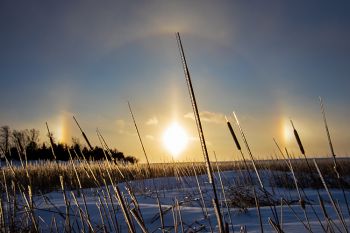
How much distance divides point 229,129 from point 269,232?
1339 mm

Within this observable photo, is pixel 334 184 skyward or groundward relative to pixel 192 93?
groundward

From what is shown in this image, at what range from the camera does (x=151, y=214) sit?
3.62 m

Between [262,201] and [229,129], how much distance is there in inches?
188

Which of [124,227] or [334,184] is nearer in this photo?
[124,227]

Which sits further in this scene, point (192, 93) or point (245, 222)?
point (245, 222)

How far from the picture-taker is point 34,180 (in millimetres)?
12211

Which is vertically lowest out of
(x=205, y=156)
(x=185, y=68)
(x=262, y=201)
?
(x=262, y=201)

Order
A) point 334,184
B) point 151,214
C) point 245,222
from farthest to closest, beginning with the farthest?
point 334,184, point 151,214, point 245,222

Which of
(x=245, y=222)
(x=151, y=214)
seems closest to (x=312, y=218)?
(x=245, y=222)

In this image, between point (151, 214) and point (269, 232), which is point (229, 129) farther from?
point (151, 214)

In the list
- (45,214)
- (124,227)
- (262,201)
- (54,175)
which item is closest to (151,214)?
(124,227)

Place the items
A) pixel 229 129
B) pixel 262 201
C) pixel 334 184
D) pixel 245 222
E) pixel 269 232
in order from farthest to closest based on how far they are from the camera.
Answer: pixel 334 184 → pixel 262 201 → pixel 245 222 → pixel 269 232 → pixel 229 129

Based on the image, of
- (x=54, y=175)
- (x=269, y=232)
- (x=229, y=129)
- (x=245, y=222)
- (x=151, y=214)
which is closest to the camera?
(x=229, y=129)

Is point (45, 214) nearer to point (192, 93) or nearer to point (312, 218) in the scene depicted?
point (312, 218)
